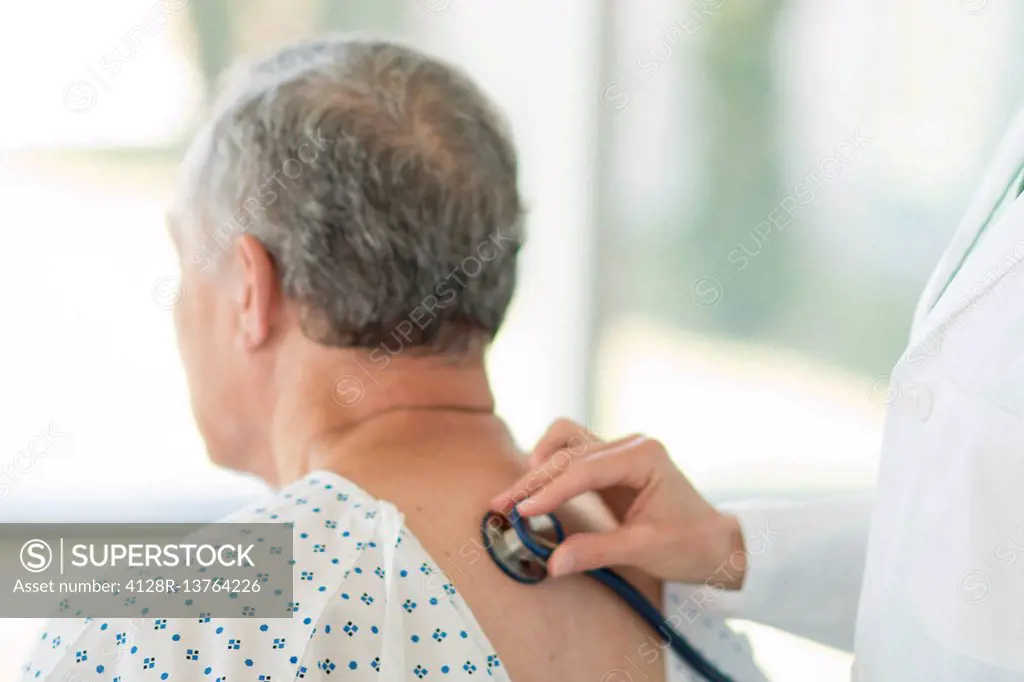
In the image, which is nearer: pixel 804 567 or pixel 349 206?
pixel 349 206

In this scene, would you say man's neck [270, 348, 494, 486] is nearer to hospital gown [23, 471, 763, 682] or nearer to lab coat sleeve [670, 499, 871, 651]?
hospital gown [23, 471, 763, 682]

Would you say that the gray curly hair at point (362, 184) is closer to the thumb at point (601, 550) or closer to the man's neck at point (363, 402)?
the man's neck at point (363, 402)

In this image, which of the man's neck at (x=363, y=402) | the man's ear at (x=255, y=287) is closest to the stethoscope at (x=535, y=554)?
the man's neck at (x=363, y=402)

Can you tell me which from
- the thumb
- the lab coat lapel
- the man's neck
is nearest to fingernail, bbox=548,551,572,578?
the thumb

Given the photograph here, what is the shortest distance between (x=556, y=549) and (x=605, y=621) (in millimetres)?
104

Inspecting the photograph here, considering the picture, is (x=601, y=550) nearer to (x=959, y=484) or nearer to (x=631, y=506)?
(x=631, y=506)

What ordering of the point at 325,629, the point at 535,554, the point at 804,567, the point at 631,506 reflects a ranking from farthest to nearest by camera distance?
the point at 804,567, the point at 631,506, the point at 535,554, the point at 325,629

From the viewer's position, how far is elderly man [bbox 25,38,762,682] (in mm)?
803

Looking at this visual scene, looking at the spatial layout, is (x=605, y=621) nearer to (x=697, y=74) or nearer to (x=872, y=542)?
(x=872, y=542)

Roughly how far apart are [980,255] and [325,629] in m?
0.63

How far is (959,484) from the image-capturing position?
76 cm

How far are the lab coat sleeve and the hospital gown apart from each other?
381 mm

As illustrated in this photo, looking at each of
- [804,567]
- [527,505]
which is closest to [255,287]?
[527,505]

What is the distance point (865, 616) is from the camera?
0.86m
